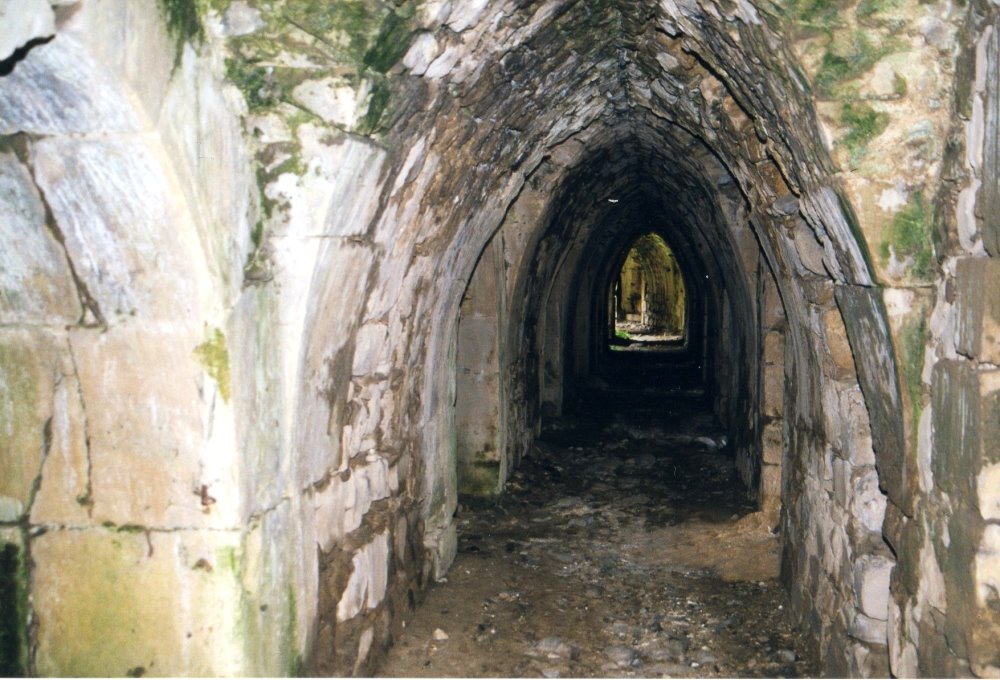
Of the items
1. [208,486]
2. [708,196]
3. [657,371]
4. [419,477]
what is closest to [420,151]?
[208,486]

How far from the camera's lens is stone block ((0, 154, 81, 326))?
254 cm

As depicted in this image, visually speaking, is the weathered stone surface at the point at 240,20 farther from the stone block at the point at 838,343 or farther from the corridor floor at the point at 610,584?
the corridor floor at the point at 610,584

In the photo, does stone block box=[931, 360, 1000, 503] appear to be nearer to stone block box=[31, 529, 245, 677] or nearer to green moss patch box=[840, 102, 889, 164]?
green moss patch box=[840, 102, 889, 164]

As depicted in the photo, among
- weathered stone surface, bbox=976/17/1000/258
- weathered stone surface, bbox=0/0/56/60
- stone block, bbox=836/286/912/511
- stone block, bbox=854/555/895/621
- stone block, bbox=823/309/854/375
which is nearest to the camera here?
weathered stone surface, bbox=0/0/56/60

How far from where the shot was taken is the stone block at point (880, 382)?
308cm

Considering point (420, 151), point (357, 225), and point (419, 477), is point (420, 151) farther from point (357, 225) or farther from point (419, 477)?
point (419, 477)

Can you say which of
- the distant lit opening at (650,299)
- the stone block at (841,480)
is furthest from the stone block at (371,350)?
the distant lit opening at (650,299)

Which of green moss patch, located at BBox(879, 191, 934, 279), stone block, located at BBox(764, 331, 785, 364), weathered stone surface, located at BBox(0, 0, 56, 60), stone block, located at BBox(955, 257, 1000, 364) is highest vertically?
weathered stone surface, located at BBox(0, 0, 56, 60)

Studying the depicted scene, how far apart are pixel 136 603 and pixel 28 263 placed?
42.6 inches

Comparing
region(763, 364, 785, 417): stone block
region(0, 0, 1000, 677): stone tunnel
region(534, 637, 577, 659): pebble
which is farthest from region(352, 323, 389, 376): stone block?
region(763, 364, 785, 417): stone block

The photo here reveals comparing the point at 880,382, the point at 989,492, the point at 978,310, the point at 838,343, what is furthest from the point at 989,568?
the point at 838,343

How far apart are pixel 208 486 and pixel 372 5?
1.57 metres

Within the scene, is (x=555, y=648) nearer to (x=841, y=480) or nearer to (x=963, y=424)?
(x=841, y=480)

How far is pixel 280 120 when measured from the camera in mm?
2832
